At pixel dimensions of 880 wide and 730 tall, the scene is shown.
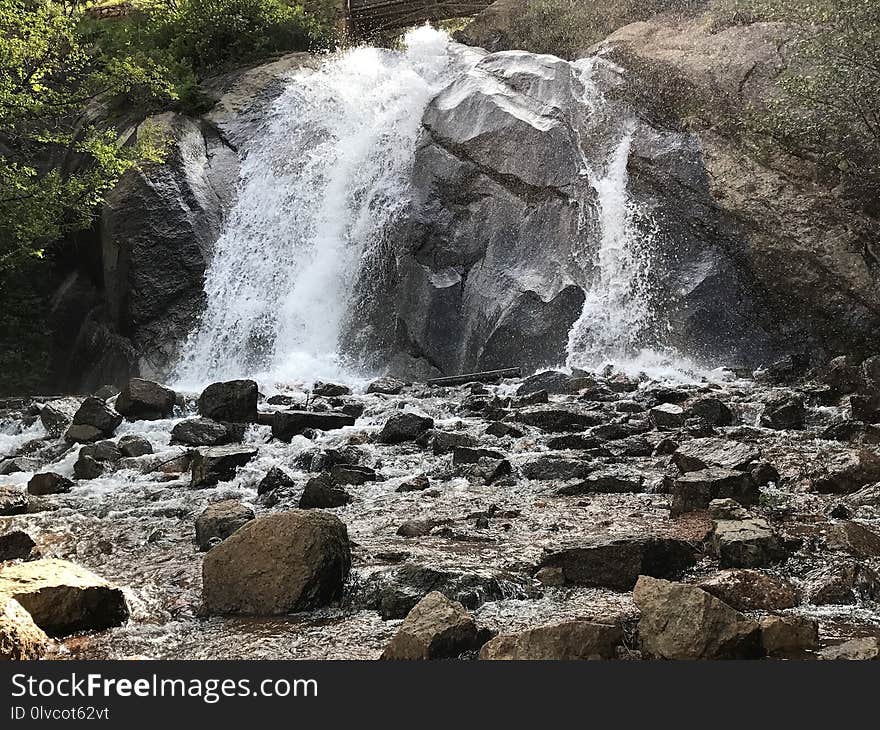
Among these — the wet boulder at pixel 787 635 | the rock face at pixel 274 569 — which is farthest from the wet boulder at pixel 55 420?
the wet boulder at pixel 787 635

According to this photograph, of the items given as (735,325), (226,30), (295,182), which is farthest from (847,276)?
(226,30)

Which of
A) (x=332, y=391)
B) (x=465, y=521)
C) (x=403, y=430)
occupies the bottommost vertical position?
(x=465, y=521)

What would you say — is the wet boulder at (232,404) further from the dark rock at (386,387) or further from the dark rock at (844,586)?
the dark rock at (844,586)

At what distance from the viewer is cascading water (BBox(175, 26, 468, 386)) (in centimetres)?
1808

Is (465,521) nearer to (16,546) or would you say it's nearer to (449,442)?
(449,442)

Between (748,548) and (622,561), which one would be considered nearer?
(622,561)

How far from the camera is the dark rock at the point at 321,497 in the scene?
7.55 m

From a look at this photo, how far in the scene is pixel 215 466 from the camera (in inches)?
349

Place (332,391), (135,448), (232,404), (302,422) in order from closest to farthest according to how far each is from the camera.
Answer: (135,448) → (302,422) → (232,404) → (332,391)

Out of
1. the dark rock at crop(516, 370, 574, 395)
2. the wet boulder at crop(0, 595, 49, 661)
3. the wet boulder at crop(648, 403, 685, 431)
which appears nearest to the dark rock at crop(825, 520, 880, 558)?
the wet boulder at crop(0, 595, 49, 661)

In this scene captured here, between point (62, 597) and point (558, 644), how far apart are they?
2.76 meters

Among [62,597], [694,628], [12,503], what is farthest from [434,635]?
[12,503]

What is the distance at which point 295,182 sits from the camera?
2000 cm

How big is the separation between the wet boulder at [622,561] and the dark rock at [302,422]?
6432 mm
